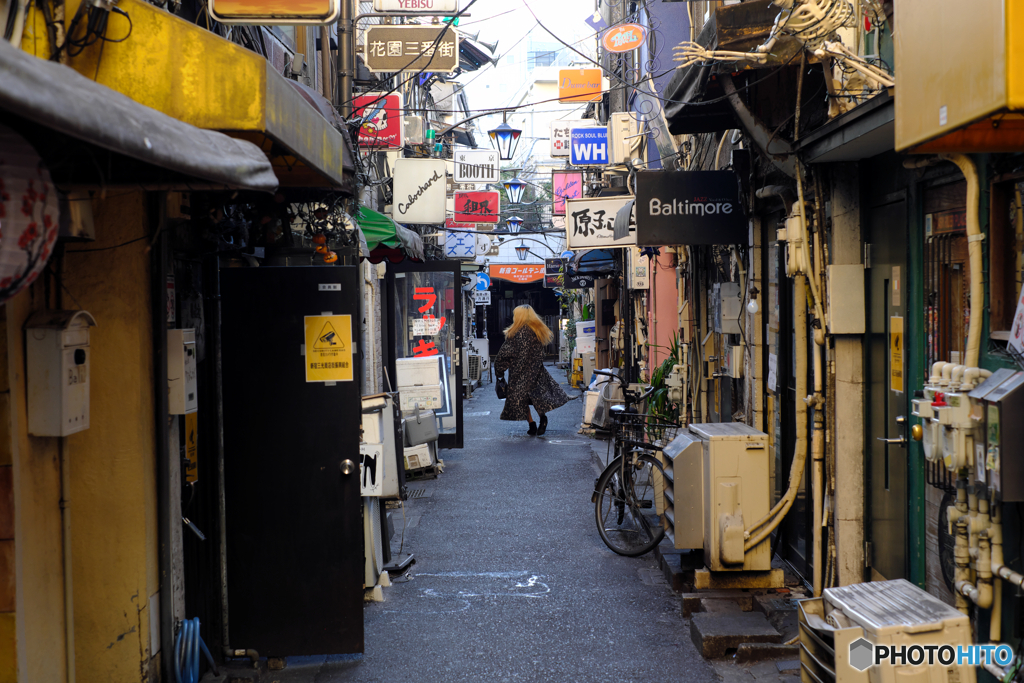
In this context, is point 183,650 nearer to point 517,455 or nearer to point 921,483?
point 921,483

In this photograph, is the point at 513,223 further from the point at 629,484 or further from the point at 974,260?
the point at 974,260

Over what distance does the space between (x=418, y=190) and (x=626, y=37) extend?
4214 mm

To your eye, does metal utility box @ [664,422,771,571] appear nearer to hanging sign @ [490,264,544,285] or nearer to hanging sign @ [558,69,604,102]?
hanging sign @ [558,69,604,102]

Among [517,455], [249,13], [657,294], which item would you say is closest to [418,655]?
[249,13]

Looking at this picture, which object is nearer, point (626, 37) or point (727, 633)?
point (727, 633)

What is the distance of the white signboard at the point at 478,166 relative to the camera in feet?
70.1

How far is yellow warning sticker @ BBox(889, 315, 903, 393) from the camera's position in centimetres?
543

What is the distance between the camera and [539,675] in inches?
214

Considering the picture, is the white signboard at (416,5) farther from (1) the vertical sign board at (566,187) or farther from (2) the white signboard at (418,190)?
(1) the vertical sign board at (566,187)

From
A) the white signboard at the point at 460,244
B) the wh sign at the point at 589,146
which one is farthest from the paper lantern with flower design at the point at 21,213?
the white signboard at the point at 460,244

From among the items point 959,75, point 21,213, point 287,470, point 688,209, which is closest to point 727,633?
point 287,470

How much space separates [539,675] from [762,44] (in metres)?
4.22

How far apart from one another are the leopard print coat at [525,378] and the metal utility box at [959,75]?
40.8 feet

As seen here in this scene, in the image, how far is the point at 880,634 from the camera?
355 centimetres
